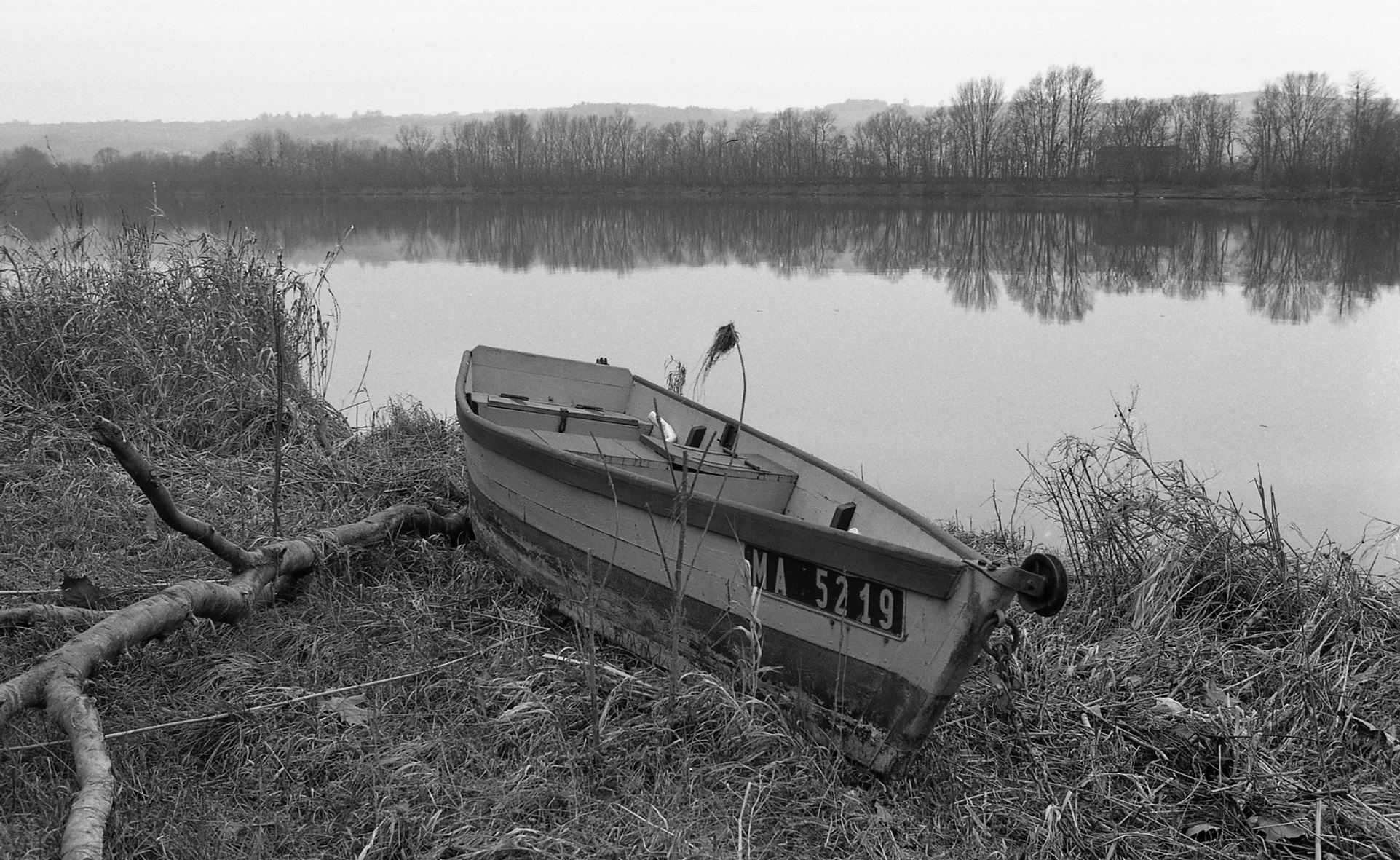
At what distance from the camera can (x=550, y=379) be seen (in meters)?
7.44

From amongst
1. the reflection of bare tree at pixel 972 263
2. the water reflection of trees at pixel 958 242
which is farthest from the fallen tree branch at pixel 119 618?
the reflection of bare tree at pixel 972 263

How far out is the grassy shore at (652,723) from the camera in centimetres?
333

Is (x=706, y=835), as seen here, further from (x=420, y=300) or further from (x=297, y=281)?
(x=420, y=300)

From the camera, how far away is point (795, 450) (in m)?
5.28

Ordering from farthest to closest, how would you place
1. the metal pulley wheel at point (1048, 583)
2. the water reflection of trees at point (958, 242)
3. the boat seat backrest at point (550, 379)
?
1. the water reflection of trees at point (958, 242)
2. the boat seat backrest at point (550, 379)
3. the metal pulley wheel at point (1048, 583)

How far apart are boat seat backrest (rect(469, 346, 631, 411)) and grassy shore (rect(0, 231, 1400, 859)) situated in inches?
55.2

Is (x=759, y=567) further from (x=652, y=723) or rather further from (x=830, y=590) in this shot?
(x=652, y=723)

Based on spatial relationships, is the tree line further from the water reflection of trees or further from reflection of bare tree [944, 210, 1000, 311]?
reflection of bare tree [944, 210, 1000, 311]

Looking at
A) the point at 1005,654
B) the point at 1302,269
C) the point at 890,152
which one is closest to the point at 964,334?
the point at 1302,269

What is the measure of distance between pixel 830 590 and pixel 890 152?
61124 millimetres

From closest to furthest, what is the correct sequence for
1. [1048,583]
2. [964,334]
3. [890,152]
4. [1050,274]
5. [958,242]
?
[1048,583] → [964,334] → [1050,274] → [958,242] → [890,152]

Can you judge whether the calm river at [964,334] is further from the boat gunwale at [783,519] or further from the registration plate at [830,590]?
the registration plate at [830,590]

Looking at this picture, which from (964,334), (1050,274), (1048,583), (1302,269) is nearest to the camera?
(1048,583)

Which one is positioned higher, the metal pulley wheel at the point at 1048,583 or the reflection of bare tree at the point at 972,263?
the reflection of bare tree at the point at 972,263
